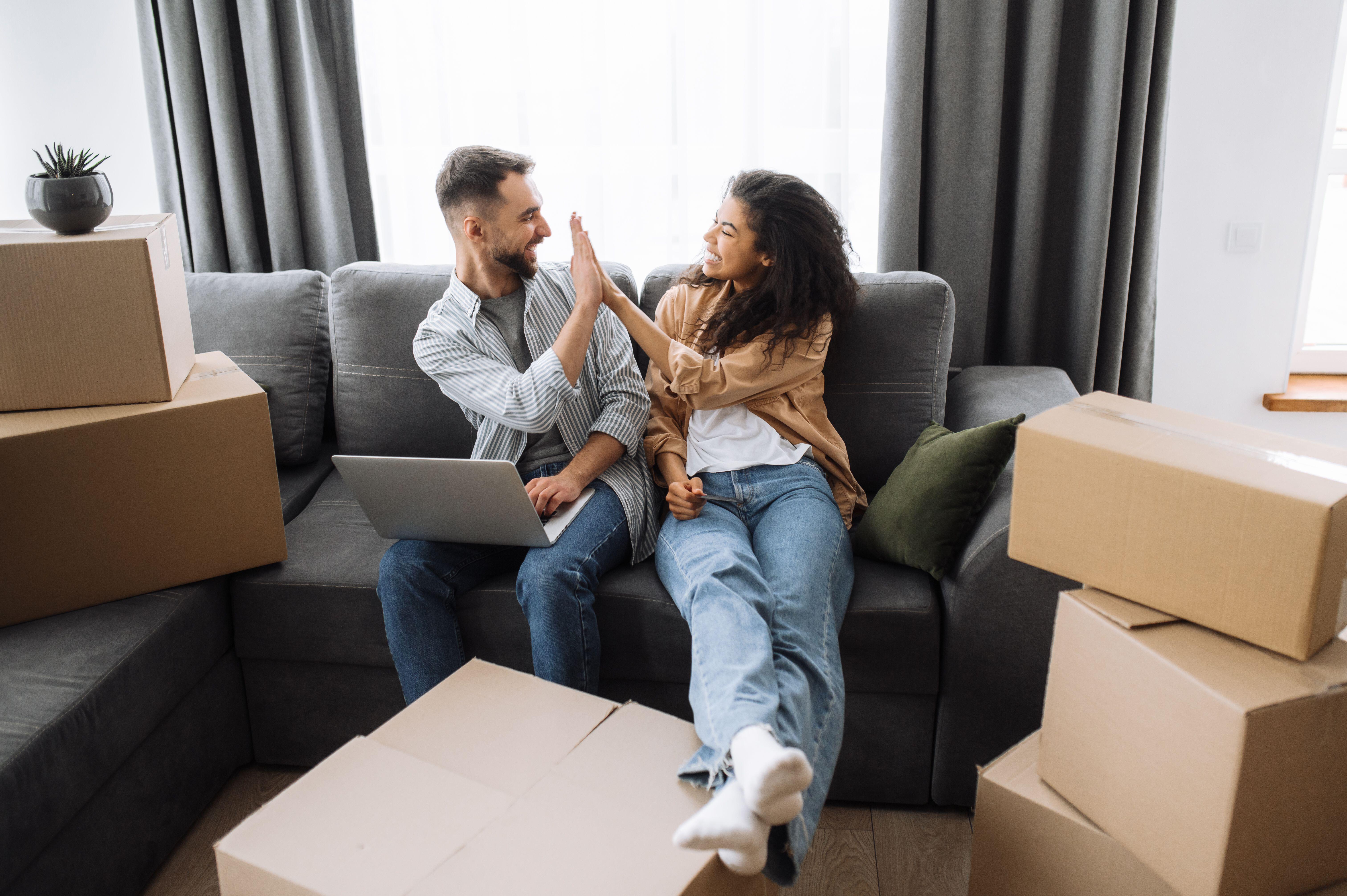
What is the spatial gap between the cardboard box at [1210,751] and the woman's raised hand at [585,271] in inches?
38.8

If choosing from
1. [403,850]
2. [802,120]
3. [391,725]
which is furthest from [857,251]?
[403,850]

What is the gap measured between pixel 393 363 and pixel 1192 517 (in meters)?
1.64

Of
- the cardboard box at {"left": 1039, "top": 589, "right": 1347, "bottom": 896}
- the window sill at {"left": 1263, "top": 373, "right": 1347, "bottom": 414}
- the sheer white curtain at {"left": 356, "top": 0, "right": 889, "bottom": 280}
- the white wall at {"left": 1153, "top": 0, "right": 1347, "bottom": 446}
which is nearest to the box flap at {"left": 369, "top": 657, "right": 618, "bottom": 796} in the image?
the cardboard box at {"left": 1039, "top": 589, "right": 1347, "bottom": 896}

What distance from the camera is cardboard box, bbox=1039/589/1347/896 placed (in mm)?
936

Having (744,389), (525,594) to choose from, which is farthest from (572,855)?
(744,389)

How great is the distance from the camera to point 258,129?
8.02ft

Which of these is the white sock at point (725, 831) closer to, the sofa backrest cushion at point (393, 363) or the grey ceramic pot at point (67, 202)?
the sofa backrest cushion at point (393, 363)

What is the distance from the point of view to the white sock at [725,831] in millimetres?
903

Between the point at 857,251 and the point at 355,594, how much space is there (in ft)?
4.98

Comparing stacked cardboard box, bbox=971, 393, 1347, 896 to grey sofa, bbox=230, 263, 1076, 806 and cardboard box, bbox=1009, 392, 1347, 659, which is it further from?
grey sofa, bbox=230, 263, 1076, 806

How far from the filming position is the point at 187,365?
5.63 feet

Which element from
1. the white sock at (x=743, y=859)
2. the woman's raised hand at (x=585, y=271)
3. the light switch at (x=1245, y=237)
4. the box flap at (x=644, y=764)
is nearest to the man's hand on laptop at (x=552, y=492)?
the woman's raised hand at (x=585, y=271)

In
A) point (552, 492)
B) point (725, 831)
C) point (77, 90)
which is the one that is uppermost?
point (77, 90)

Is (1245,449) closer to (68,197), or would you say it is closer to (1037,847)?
(1037,847)
